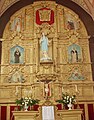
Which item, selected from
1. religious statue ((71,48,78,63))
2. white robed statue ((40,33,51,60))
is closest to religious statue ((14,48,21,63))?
white robed statue ((40,33,51,60))

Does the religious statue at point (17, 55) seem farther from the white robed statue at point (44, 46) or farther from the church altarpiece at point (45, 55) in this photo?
the white robed statue at point (44, 46)

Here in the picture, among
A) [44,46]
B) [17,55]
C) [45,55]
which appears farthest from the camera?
[17,55]

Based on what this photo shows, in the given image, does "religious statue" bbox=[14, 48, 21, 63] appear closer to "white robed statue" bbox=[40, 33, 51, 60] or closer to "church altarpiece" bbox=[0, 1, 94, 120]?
"church altarpiece" bbox=[0, 1, 94, 120]

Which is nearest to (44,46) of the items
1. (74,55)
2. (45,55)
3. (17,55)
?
(45,55)

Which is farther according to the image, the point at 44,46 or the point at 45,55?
the point at 44,46

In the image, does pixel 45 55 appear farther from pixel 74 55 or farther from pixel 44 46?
pixel 74 55

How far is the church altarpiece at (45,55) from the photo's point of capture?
1419cm


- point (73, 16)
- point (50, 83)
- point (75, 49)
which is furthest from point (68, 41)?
point (50, 83)

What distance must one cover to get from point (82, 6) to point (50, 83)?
619 centimetres

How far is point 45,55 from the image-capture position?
48.1 ft

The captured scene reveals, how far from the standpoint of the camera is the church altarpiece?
46.6 ft

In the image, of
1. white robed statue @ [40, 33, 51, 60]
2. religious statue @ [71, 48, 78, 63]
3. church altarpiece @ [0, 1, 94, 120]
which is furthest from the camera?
religious statue @ [71, 48, 78, 63]

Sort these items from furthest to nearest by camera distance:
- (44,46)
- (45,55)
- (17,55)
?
(17,55), (44,46), (45,55)

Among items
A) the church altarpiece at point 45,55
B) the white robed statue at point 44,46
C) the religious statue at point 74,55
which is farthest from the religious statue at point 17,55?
the religious statue at point 74,55
